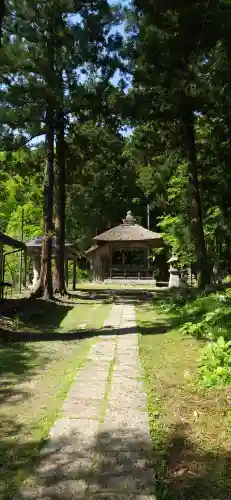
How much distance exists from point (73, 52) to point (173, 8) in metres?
3.40

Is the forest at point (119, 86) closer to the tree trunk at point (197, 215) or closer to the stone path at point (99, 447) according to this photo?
the tree trunk at point (197, 215)

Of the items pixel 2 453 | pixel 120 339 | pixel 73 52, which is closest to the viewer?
pixel 2 453

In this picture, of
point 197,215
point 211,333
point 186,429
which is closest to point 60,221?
point 197,215

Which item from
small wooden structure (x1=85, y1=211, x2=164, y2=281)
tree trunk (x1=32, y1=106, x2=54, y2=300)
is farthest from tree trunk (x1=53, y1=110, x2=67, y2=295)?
small wooden structure (x1=85, y1=211, x2=164, y2=281)

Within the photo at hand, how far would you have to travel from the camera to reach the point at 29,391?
516 cm

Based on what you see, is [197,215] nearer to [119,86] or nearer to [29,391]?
[119,86]

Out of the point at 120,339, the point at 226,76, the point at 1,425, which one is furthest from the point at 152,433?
the point at 226,76

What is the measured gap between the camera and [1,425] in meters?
4.08

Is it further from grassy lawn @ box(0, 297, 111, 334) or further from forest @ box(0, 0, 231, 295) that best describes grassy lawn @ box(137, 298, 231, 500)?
forest @ box(0, 0, 231, 295)

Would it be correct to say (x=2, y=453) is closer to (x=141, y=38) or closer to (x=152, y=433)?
(x=152, y=433)

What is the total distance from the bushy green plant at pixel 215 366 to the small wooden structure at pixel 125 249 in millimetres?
28392

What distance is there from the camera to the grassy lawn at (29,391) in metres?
3.33

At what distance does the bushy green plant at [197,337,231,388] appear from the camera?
4965 mm

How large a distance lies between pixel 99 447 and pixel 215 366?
91.7 inches
